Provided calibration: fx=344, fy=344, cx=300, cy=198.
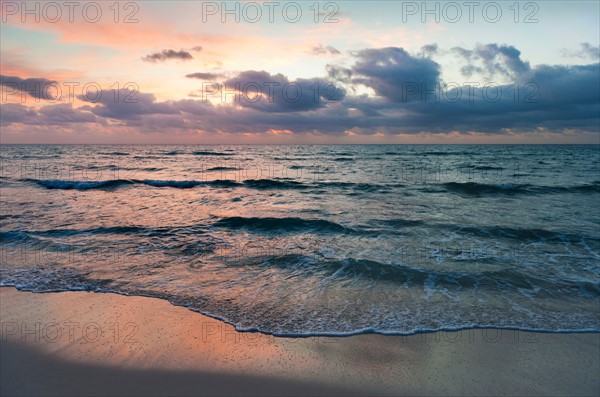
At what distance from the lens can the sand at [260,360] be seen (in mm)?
4234

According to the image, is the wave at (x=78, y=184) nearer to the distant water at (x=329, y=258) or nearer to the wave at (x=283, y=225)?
the distant water at (x=329, y=258)

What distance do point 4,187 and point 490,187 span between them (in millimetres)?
33512

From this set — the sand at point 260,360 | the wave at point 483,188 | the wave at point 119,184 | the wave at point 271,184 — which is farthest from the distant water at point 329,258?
the wave at point 119,184

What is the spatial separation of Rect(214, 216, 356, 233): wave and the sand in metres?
6.87

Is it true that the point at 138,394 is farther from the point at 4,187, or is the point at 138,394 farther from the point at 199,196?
the point at 4,187

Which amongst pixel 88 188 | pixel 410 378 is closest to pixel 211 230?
pixel 410 378

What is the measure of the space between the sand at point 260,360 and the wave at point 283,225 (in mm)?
6874

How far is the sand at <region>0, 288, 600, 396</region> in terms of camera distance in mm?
4234

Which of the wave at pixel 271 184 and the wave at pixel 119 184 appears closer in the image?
the wave at pixel 271 184

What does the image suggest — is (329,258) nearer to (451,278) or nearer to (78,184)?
(451,278)

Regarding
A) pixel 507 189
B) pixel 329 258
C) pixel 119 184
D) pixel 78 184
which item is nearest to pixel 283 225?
pixel 329 258

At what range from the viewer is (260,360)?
4797mm

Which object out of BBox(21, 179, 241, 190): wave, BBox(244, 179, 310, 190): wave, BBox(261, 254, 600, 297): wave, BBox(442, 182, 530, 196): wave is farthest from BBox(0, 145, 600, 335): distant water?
BBox(21, 179, 241, 190): wave

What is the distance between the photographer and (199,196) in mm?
21250
